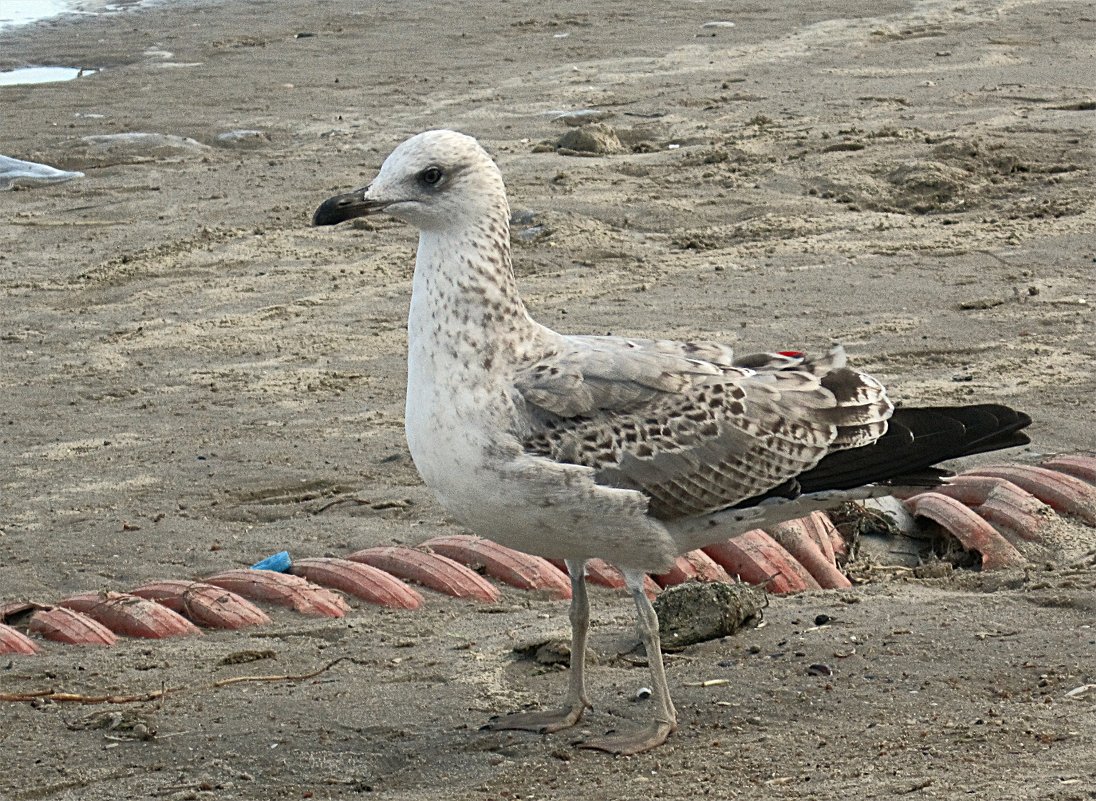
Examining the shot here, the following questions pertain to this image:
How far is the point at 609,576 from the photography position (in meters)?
6.53

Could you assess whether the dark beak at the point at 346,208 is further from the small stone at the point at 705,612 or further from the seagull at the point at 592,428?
the small stone at the point at 705,612

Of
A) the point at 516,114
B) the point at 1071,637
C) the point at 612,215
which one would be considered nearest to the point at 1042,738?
the point at 1071,637

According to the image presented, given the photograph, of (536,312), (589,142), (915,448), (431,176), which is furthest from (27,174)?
(915,448)

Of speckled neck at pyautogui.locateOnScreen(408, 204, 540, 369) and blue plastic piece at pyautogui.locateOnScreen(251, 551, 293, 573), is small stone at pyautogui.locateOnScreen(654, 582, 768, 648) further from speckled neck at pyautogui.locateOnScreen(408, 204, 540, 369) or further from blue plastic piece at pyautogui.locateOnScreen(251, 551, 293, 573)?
blue plastic piece at pyautogui.locateOnScreen(251, 551, 293, 573)

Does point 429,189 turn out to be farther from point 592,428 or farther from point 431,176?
point 592,428

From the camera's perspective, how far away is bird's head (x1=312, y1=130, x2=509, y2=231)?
500 centimetres

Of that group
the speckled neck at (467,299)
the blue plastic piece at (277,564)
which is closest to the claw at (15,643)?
the blue plastic piece at (277,564)

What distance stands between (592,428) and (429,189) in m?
0.80

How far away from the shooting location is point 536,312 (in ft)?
32.3

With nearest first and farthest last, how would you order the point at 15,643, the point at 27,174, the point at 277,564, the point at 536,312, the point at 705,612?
the point at 705,612
the point at 15,643
the point at 277,564
the point at 536,312
the point at 27,174

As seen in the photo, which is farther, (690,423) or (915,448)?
(915,448)

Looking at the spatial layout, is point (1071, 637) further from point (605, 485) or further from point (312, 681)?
point (312, 681)

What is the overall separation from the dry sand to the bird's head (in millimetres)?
1435

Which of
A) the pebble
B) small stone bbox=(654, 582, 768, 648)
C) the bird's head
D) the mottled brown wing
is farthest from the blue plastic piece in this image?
the pebble
